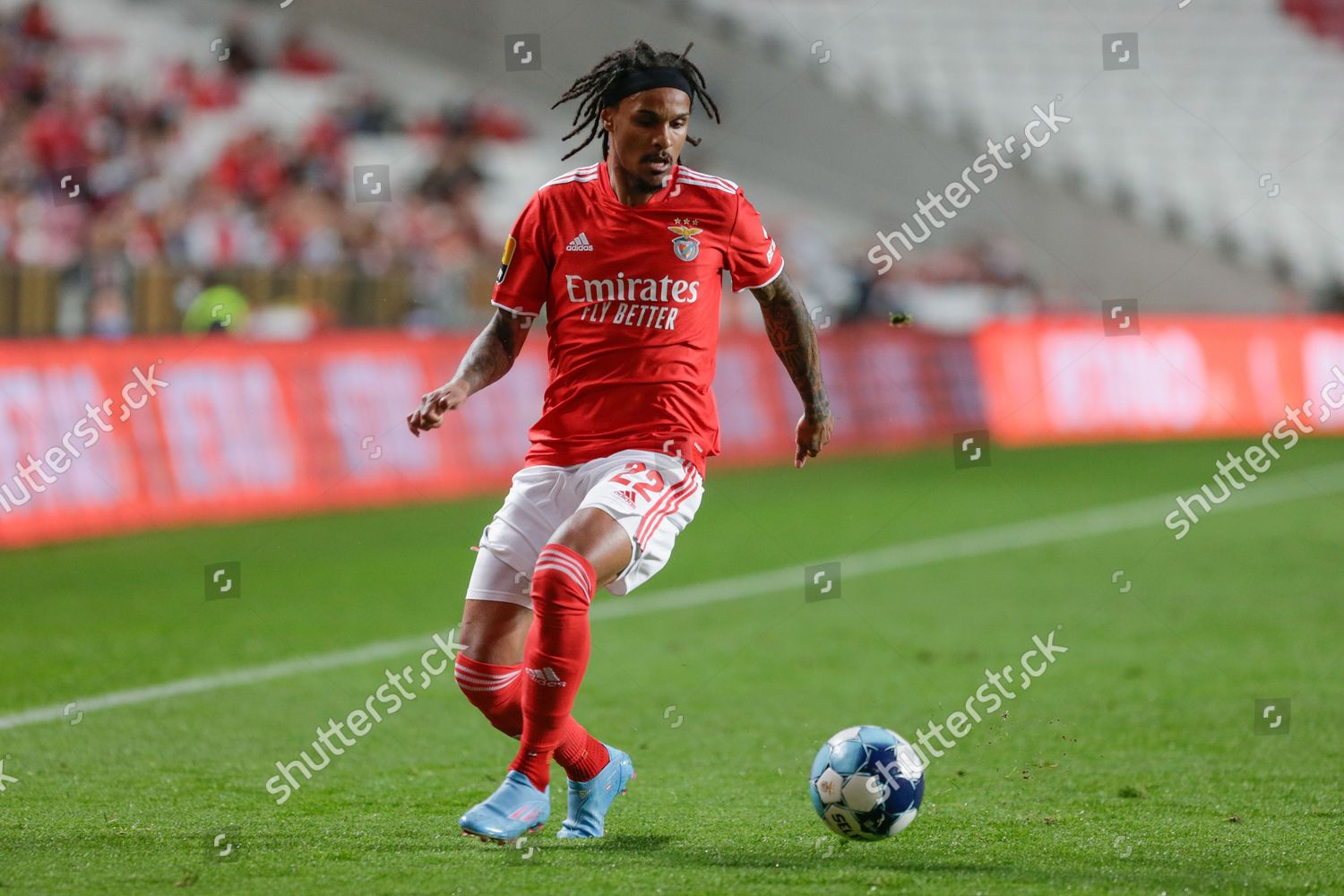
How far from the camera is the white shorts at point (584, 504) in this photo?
4.96 metres

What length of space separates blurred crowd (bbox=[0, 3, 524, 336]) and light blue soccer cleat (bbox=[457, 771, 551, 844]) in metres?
10.5

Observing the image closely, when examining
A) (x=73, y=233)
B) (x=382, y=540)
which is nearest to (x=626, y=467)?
(x=382, y=540)

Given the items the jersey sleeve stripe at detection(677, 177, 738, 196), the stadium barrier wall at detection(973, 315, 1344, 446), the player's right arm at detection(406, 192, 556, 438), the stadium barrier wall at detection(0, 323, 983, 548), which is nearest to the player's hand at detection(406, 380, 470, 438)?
the player's right arm at detection(406, 192, 556, 438)

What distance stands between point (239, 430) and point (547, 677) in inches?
372

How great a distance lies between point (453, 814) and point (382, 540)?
7.93 meters

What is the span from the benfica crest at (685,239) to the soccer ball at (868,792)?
5.25 ft

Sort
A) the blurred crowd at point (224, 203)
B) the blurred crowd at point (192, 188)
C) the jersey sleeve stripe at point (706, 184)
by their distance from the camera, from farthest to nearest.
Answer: the blurred crowd at point (192, 188) → the blurred crowd at point (224, 203) → the jersey sleeve stripe at point (706, 184)

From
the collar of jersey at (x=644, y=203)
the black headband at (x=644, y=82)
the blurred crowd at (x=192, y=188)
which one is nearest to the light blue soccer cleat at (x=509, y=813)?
the collar of jersey at (x=644, y=203)

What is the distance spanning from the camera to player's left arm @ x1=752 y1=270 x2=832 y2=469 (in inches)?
212

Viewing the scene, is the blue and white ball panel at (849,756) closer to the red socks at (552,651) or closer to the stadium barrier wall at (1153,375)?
the red socks at (552,651)

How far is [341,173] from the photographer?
19594mm

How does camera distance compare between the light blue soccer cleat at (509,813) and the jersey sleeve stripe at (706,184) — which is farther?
the jersey sleeve stripe at (706,184)

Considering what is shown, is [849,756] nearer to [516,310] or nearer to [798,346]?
[798,346]

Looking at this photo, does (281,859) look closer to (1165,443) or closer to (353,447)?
(353,447)
